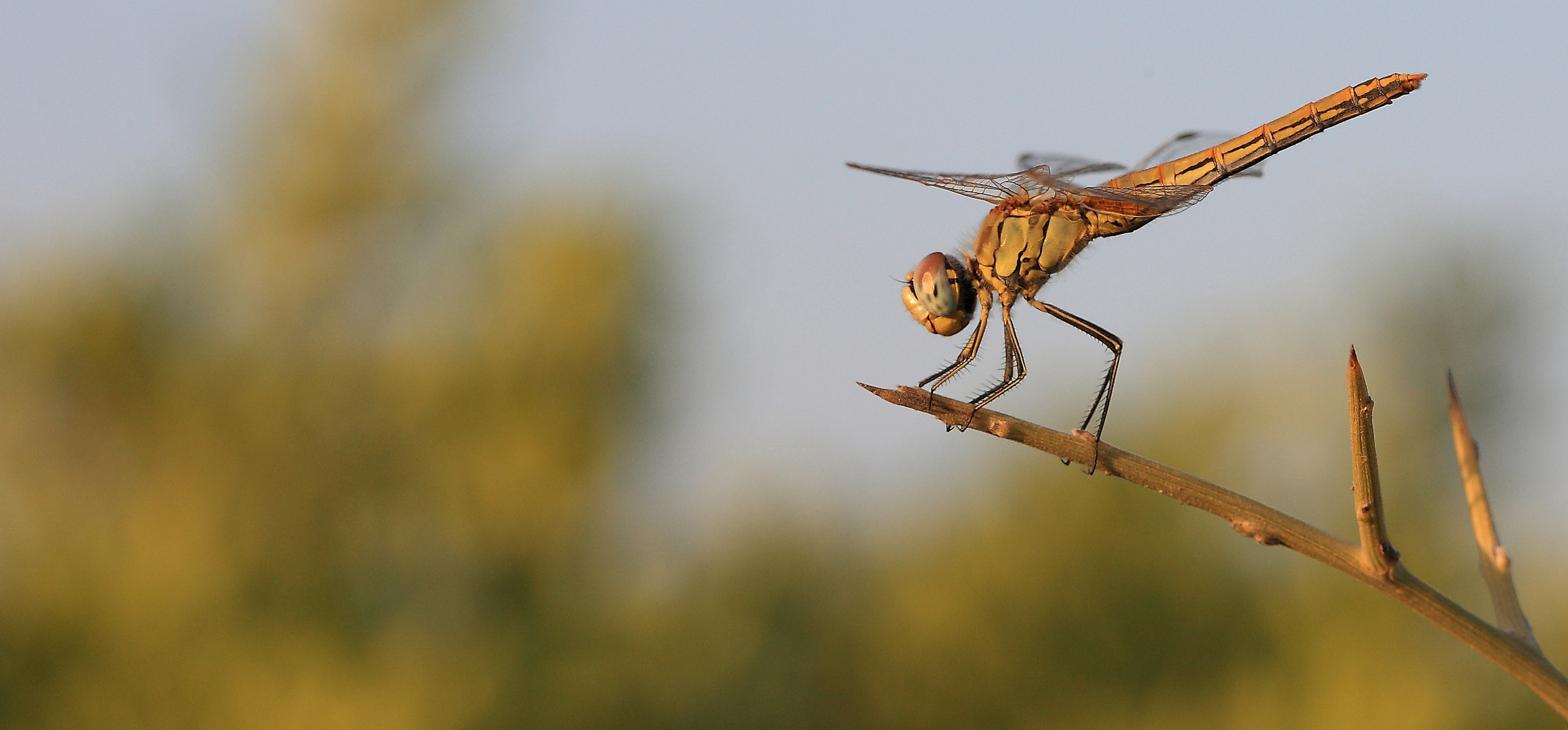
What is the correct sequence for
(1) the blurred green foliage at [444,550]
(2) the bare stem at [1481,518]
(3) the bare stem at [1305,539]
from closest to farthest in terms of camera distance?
(3) the bare stem at [1305,539]
(2) the bare stem at [1481,518]
(1) the blurred green foliage at [444,550]

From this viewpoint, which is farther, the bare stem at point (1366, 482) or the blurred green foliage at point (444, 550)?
the blurred green foliage at point (444, 550)

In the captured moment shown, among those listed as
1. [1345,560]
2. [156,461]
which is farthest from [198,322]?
[1345,560]

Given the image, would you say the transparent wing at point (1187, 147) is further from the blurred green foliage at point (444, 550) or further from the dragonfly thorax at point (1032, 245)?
the blurred green foliage at point (444, 550)

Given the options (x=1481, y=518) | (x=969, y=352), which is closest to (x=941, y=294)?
(x=969, y=352)

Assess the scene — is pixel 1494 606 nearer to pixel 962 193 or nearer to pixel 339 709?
pixel 962 193

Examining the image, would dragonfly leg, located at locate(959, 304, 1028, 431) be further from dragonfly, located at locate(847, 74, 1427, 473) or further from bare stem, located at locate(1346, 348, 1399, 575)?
bare stem, located at locate(1346, 348, 1399, 575)

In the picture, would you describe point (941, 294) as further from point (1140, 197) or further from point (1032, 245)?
point (1140, 197)

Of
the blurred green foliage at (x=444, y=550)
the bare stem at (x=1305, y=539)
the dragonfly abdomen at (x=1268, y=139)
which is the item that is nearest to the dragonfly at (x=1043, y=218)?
the dragonfly abdomen at (x=1268, y=139)
